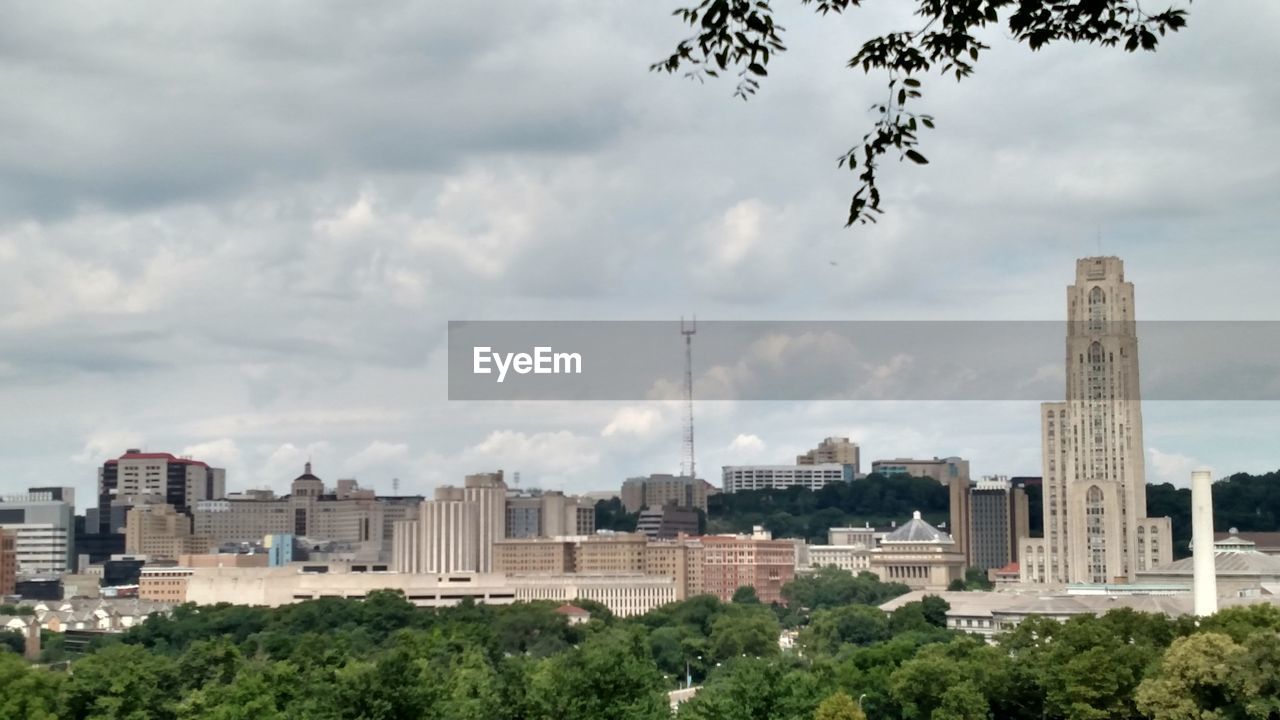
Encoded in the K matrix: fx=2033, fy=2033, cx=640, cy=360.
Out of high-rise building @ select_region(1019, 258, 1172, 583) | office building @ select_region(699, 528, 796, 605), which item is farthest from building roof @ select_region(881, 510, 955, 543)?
high-rise building @ select_region(1019, 258, 1172, 583)

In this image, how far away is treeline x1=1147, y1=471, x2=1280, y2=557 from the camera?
6826 inches

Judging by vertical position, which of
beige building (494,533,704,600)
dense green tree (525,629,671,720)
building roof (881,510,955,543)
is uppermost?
building roof (881,510,955,543)

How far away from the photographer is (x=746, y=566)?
18888 centimetres

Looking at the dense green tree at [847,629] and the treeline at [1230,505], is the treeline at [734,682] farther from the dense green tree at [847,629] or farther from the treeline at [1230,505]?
the treeline at [1230,505]

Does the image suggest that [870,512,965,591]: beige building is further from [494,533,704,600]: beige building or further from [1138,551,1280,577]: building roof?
[1138,551,1280,577]: building roof

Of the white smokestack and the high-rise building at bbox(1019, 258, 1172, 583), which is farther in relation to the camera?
the high-rise building at bbox(1019, 258, 1172, 583)

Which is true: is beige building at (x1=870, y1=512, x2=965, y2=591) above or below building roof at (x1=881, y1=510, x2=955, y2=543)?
below

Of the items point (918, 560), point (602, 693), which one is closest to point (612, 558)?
point (918, 560)

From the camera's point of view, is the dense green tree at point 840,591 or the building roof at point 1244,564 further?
the dense green tree at point 840,591

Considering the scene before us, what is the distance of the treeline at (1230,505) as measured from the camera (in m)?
173

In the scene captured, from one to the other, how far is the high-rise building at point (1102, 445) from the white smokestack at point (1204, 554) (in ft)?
170

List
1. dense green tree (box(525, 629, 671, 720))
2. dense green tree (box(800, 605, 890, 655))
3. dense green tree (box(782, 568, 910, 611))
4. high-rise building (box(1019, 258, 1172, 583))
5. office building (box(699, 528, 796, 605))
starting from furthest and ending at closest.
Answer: office building (box(699, 528, 796, 605)), dense green tree (box(782, 568, 910, 611)), high-rise building (box(1019, 258, 1172, 583)), dense green tree (box(800, 605, 890, 655)), dense green tree (box(525, 629, 671, 720))

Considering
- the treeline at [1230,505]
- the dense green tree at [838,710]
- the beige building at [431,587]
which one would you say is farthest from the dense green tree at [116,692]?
the treeline at [1230,505]

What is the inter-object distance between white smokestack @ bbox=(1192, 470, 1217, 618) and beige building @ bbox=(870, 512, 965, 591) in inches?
3300
